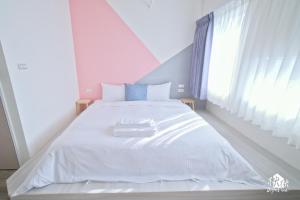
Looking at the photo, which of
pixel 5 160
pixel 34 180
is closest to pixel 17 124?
pixel 5 160

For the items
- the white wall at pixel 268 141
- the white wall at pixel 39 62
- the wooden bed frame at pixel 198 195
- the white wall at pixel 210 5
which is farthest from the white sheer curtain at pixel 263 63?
the white wall at pixel 39 62

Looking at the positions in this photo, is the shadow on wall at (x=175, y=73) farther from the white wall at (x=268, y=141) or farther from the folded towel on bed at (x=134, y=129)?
the folded towel on bed at (x=134, y=129)

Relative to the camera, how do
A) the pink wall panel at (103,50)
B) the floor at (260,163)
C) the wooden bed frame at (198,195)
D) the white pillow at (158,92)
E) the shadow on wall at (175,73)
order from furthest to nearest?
the shadow on wall at (175,73), the white pillow at (158,92), the pink wall panel at (103,50), the floor at (260,163), the wooden bed frame at (198,195)

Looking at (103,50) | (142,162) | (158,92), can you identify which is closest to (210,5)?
(158,92)

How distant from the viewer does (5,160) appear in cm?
186

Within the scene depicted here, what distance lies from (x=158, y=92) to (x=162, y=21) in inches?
55.0

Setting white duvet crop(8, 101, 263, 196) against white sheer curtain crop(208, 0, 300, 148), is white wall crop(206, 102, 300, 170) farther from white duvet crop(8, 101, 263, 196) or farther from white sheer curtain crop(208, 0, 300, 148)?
white duvet crop(8, 101, 263, 196)

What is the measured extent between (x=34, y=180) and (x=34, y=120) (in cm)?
96

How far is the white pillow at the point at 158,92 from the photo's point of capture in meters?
3.11

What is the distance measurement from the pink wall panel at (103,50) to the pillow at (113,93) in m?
0.22

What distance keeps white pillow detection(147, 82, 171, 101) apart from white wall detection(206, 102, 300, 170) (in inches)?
44.5

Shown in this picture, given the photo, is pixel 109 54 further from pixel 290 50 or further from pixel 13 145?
pixel 290 50

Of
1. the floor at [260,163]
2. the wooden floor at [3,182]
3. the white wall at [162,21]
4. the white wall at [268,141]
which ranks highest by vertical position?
the white wall at [162,21]

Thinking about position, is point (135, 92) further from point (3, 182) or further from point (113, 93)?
point (3, 182)
